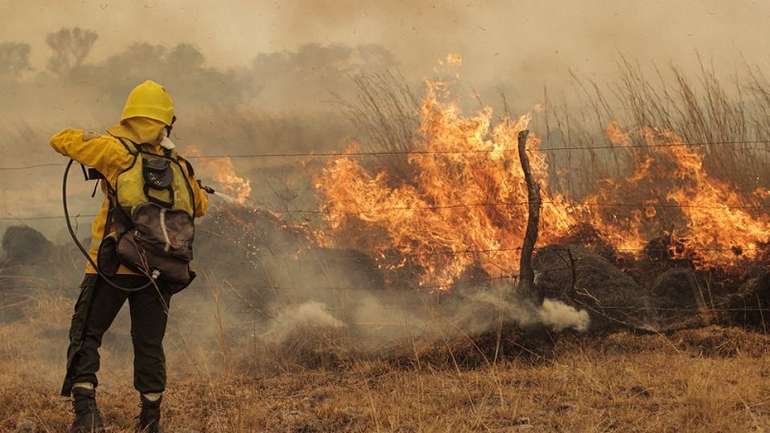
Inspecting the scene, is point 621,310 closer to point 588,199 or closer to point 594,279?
point 594,279

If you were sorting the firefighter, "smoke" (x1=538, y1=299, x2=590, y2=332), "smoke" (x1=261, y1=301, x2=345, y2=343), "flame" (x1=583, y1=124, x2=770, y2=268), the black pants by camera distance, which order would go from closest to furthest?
the firefighter < the black pants < "smoke" (x1=538, y1=299, x2=590, y2=332) < "smoke" (x1=261, y1=301, x2=345, y2=343) < "flame" (x1=583, y1=124, x2=770, y2=268)

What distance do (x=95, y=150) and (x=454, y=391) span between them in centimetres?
309

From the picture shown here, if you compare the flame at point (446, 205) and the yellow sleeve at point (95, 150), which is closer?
the yellow sleeve at point (95, 150)

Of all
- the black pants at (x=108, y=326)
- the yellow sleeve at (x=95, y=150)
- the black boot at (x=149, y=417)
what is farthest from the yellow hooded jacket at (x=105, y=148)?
the black boot at (x=149, y=417)

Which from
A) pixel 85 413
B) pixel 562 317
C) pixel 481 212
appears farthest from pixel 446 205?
pixel 85 413

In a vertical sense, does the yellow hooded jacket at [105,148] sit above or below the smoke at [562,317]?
above

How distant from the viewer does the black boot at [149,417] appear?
4441mm

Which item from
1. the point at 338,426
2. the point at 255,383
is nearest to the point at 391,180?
the point at 255,383

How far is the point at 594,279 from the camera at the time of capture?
7824 millimetres

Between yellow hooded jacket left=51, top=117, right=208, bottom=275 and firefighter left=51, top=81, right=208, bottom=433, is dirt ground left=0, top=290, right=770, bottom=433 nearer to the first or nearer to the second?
firefighter left=51, top=81, right=208, bottom=433

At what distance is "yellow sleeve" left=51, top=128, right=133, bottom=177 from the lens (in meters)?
4.23

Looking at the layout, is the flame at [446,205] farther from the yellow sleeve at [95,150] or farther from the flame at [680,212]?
the yellow sleeve at [95,150]

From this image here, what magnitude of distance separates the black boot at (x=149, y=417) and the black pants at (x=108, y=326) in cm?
8

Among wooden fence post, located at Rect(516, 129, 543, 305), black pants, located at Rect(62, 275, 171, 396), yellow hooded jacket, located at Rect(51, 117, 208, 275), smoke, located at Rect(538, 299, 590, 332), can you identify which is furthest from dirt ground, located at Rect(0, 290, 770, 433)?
yellow hooded jacket, located at Rect(51, 117, 208, 275)
